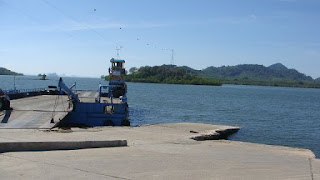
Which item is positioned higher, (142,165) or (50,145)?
(50,145)

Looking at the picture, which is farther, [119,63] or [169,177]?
[119,63]

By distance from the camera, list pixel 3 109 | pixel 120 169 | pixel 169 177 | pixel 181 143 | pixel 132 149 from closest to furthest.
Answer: pixel 169 177 < pixel 120 169 < pixel 132 149 < pixel 181 143 < pixel 3 109

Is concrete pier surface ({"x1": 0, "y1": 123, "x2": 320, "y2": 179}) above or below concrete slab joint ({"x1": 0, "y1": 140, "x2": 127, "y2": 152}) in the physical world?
below

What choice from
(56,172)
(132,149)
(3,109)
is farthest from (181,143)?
(3,109)

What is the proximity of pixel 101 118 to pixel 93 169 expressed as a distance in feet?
51.6

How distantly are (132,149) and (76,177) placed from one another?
16.1 ft

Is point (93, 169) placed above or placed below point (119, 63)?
below

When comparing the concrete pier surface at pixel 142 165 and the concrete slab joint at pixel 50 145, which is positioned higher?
the concrete slab joint at pixel 50 145

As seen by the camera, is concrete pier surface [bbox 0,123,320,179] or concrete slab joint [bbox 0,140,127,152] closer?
concrete pier surface [bbox 0,123,320,179]

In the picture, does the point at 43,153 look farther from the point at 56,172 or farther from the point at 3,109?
the point at 3,109

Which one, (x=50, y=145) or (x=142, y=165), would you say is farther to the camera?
(x=50, y=145)

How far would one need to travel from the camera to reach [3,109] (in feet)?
79.3

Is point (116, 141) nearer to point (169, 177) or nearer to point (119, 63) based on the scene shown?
point (169, 177)

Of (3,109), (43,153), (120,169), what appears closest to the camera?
(120,169)
